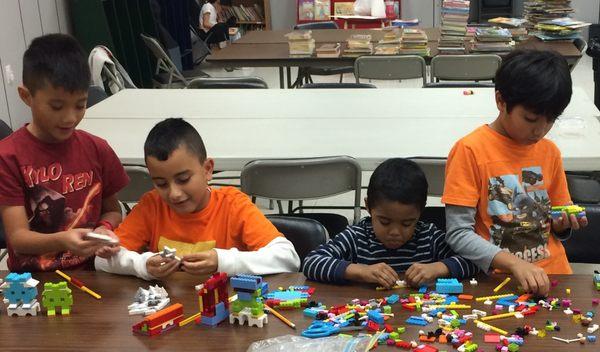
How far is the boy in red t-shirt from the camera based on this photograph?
5.94 ft

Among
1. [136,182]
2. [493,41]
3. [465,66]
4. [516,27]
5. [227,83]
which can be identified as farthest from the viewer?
[516,27]

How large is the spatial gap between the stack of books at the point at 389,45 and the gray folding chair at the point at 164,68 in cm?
200

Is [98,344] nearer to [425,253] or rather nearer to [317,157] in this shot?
[425,253]

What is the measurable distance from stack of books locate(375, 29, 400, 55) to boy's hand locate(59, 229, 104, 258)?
3.94 meters

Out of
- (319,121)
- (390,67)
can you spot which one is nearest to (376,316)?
(319,121)

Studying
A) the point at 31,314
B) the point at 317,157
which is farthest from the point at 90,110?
the point at 31,314

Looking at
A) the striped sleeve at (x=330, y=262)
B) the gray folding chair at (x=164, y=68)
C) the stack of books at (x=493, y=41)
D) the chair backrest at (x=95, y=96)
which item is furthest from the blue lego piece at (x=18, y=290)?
the gray folding chair at (x=164, y=68)

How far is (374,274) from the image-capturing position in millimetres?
1623

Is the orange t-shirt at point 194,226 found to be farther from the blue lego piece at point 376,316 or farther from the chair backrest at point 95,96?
the chair backrest at point 95,96

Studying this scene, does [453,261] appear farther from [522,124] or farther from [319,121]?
[319,121]

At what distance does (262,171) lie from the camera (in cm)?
274

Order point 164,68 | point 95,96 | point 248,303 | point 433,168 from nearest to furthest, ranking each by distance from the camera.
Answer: point 248,303 < point 433,168 < point 95,96 < point 164,68

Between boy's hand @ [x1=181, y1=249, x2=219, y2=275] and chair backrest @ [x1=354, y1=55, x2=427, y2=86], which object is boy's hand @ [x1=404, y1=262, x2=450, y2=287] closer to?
boy's hand @ [x1=181, y1=249, x2=219, y2=275]

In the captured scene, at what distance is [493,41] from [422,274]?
13.4ft
